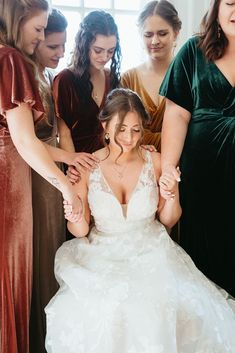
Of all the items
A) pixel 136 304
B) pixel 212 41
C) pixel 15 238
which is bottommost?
pixel 136 304

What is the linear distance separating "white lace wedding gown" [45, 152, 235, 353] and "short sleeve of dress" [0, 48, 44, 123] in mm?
399

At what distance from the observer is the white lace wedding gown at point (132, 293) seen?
4.44 feet

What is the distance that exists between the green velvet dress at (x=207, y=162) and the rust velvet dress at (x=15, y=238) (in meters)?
0.59

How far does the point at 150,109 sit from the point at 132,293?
2.98ft

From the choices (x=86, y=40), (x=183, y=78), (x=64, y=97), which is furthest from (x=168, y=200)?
(x=86, y=40)

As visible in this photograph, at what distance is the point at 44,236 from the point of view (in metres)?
1.81

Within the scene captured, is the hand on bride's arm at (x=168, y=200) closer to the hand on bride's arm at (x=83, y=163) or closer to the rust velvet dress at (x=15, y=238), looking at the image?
the hand on bride's arm at (x=83, y=163)

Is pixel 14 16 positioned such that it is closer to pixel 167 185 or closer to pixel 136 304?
pixel 167 185

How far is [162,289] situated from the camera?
1431 millimetres

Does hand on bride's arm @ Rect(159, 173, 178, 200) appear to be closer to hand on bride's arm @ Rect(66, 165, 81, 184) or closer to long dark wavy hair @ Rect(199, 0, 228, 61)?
hand on bride's arm @ Rect(66, 165, 81, 184)

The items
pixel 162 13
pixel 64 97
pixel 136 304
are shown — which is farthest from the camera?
pixel 162 13

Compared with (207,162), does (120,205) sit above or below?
below

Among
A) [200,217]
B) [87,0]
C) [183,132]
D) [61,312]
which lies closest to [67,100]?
[183,132]

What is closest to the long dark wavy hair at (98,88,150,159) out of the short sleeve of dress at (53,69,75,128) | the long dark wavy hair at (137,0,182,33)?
the short sleeve of dress at (53,69,75,128)
